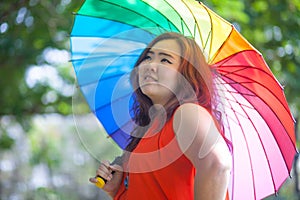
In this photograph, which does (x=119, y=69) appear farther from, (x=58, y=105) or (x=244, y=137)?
(x=58, y=105)

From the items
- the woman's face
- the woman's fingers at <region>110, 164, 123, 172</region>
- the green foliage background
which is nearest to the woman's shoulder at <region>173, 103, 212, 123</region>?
the woman's face

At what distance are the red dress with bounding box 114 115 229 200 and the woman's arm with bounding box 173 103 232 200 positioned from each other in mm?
63

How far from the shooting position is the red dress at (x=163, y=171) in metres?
2.35

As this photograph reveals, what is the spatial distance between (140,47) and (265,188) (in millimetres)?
913

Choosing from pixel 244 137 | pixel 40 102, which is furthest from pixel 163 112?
pixel 40 102

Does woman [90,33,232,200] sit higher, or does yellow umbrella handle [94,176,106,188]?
woman [90,33,232,200]

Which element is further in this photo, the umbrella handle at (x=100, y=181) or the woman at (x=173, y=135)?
the umbrella handle at (x=100, y=181)

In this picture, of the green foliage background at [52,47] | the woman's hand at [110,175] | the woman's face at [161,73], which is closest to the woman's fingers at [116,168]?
the woman's hand at [110,175]

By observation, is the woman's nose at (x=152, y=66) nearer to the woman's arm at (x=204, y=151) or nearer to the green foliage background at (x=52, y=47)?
the woman's arm at (x=204, y=151)

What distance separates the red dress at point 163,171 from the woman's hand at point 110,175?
147mm

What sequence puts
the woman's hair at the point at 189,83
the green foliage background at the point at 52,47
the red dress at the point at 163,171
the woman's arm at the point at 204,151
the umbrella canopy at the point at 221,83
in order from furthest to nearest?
the green foliage background at the point at 52,47
the umbrella canopy at the point at 221,83
the woman's hair at the point at 189,83
the red dress at the point at 163,171
the woman's arm at the point at 204,151

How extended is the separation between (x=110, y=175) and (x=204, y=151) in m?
0.51

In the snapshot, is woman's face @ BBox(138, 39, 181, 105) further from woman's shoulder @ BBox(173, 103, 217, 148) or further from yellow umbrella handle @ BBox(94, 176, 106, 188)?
yellow umbrella handle @ BBox(94, 176, 106, 188)

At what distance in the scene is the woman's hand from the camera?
257 cm
